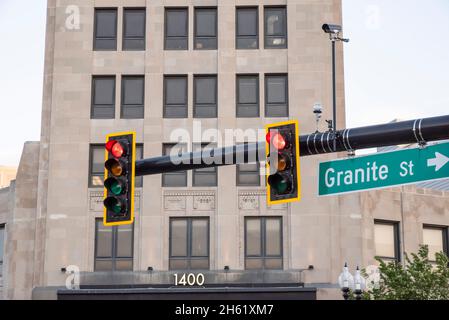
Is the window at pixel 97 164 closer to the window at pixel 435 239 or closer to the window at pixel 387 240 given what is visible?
the window at pixel 387 240

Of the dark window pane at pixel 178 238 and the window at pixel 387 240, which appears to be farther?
the window at pixel 387 240

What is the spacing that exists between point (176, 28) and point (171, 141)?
522 cm

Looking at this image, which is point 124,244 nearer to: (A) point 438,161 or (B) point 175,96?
(B) point 175,96

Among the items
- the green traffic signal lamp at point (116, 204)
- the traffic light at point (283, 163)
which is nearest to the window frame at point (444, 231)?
the traffic light at point (283, 163)

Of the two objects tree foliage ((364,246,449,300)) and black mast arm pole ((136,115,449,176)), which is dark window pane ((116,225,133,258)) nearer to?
tree foliage ((364,246,449,300))

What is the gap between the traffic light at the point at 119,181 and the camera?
53.4ft

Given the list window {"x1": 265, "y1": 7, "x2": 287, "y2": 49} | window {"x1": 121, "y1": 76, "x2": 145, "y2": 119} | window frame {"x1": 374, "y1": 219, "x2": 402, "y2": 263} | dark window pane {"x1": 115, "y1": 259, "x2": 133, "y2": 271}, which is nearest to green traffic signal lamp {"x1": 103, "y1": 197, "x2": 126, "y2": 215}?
dark window pane {"x1": 115, "y1": 259, "x2": 133, "y2": 271}

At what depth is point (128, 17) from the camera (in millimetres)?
40656

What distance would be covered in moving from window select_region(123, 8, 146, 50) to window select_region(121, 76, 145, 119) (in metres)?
1.49

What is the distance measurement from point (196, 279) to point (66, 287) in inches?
217

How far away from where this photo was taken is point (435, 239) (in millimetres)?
42000

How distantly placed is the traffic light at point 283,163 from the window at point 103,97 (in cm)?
2509

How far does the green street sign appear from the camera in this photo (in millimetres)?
15195

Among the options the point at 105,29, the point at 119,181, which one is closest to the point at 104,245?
the point at 105,29
